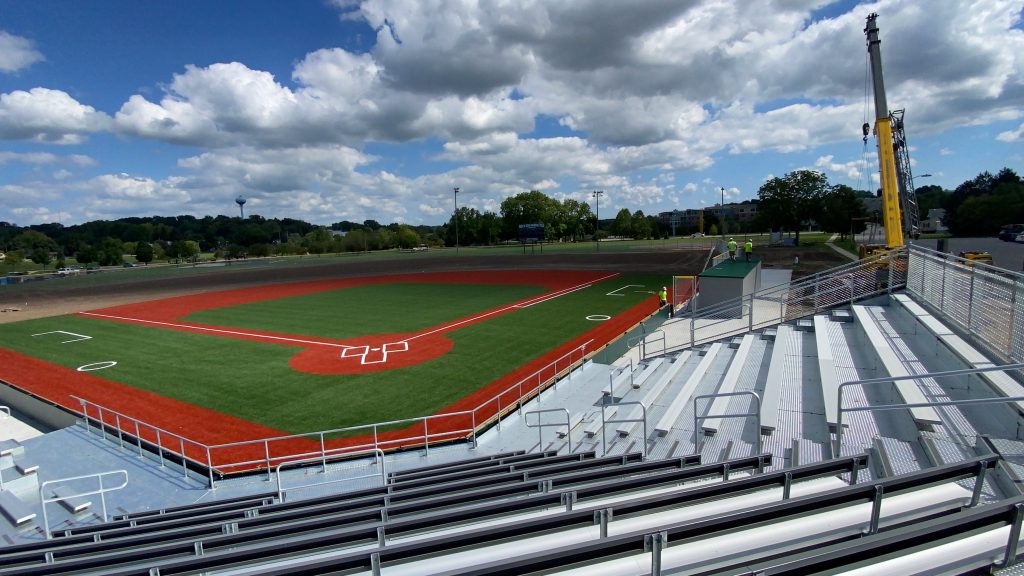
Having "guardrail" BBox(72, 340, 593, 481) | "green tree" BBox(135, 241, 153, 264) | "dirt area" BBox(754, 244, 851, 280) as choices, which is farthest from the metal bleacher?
"green tree" BBox(135, 241, 153, 264)

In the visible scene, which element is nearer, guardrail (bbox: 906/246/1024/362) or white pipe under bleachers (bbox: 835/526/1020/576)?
white pipe under bleachers (bbox: 835/526/1020/576)

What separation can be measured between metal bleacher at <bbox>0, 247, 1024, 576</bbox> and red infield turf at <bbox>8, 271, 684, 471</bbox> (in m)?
2.05

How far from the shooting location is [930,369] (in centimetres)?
823

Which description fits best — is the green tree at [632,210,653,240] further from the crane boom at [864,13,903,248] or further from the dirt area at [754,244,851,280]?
the crane boom at [864,13,903,248]

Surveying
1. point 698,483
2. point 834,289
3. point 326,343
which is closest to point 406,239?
point 326,343

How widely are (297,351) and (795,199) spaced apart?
7636 centimetres

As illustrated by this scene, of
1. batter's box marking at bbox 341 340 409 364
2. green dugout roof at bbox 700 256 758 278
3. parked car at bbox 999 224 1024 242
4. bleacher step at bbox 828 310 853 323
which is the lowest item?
batter's box marking at bbox 341 340 409 364

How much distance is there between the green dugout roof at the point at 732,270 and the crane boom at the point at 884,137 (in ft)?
24.5

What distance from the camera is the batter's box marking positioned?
20.5 meters

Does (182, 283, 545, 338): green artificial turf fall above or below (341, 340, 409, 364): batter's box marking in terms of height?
above

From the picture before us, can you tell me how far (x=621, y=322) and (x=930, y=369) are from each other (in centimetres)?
1778

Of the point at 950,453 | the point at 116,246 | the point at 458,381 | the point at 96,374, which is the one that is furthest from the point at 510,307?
the point at 116,246

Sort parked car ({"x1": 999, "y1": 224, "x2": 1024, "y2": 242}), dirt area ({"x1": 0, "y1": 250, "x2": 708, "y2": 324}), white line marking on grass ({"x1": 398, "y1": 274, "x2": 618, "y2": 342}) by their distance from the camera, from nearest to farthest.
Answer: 1. white line marking on grass ({"x1": 398, "y1": 274, "x2": 618, "y2": 342})
2. dirt area ({"x1": 0, "y1": 250, "x2": 708, "y2": 324})
3. parked car ({"x1": 999, "y1": 224, "x2": 1024, "y2": 242})

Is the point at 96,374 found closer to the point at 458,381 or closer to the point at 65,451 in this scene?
the point at 65,451
